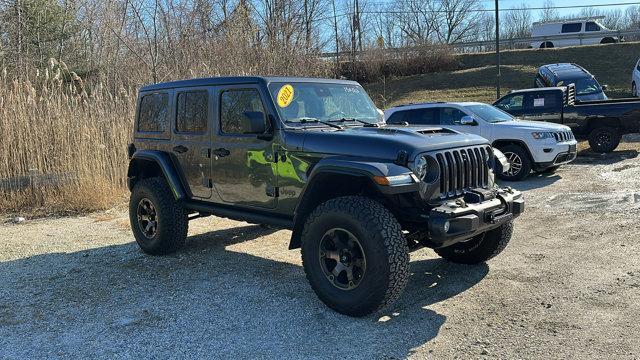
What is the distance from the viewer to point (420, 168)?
4070mm

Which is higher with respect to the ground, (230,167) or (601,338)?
(230,167)

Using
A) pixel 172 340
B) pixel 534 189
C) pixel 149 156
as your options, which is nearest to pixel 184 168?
pixel 149 156

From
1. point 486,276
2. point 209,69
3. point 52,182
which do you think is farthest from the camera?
point 209,69

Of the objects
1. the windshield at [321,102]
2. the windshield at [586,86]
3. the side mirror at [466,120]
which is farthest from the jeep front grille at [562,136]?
the windshield at [586,86]

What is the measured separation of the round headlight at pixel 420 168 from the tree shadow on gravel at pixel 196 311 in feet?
3.71

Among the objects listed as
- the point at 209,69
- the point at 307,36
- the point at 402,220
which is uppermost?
the point at 307,36

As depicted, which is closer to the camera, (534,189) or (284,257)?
(284,257)

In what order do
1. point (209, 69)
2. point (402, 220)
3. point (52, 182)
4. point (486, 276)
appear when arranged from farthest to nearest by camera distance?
point (209, 69) → point (52, 182) → point (486, 276) → point (402, 220)

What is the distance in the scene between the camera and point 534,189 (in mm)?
9422

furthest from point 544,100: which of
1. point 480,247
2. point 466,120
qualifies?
point 480,247

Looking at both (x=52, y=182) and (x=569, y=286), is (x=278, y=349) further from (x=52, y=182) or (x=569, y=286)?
(x=52, y=182)

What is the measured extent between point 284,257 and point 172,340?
7.27 ft

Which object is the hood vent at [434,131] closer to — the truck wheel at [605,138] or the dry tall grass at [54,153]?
the dry tall grass at [54,153]

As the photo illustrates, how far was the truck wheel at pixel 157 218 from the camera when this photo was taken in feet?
19.3
